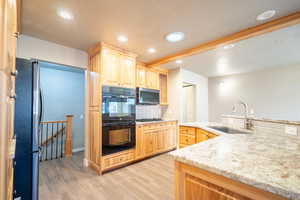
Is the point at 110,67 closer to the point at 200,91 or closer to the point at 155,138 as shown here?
the point at 155,138

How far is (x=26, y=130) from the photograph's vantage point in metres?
1.46

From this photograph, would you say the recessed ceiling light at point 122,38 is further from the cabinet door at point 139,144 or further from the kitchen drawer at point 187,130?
the kitchen drawer at point 187,130

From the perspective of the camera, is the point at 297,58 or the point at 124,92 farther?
the point at 297,58

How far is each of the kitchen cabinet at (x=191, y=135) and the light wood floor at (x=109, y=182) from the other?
24.9 inches

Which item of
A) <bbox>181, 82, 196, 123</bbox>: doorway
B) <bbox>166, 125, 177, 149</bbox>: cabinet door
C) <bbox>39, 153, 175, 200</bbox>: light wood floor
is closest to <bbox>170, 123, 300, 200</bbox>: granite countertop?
<bbox>39, 153, 175, 200</bbox>: light wood floor

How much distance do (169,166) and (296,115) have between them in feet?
13.6

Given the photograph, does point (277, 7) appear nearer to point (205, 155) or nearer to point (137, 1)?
point (137, 1)

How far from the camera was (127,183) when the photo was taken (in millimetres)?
2197

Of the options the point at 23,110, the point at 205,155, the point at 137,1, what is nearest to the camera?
the point at 205,155

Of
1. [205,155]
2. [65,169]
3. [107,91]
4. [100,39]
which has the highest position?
[100,39]

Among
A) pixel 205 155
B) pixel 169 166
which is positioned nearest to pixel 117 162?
pixel 169 166

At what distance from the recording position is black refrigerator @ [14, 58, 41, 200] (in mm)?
1426

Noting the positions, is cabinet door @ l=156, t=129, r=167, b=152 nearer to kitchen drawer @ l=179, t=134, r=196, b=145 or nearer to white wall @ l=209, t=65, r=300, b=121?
kitchen drawer @ l=179, t=134, r=196, b=145

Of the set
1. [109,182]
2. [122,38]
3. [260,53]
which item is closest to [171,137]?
[109,182]
